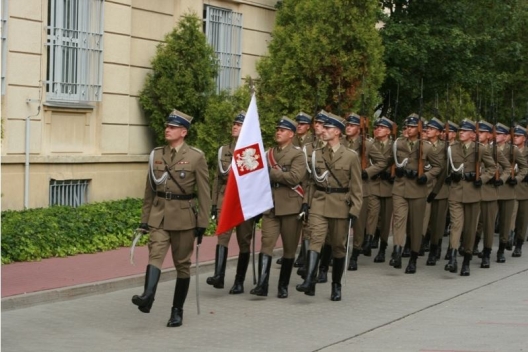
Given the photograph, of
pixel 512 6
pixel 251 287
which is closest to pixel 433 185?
pixel 251 287

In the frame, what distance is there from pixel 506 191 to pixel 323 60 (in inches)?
215

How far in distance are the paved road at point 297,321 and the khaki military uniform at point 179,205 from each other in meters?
0.76

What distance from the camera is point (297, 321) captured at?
37.6 feet

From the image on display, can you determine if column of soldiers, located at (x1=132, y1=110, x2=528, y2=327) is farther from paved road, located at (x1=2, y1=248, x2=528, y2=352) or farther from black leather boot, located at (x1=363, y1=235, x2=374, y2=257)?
paved road, located at (x1=2, y1=248, x2=528, y2=352)

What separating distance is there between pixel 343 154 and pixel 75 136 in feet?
22.3

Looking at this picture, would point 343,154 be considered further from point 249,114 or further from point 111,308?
point 111,308

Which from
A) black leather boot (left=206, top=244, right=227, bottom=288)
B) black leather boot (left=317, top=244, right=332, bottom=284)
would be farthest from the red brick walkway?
black leather boot (left=317, top=244, right=332, bottom=284)

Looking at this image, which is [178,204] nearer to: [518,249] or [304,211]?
[304,211]

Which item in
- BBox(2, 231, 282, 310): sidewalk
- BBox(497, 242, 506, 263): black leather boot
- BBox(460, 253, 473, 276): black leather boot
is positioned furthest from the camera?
BBox(497, 242, 506, 263): black leather boot

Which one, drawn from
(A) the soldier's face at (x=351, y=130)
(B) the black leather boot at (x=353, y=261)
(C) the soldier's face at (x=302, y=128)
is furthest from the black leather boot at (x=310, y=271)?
(A) the soldier's face at (x=351, y=130)

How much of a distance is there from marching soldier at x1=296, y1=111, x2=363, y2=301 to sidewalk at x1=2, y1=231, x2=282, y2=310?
2190 millimetres

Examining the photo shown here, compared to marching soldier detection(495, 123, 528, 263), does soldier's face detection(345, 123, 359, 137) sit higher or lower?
higher

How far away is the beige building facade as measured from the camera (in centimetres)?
1694

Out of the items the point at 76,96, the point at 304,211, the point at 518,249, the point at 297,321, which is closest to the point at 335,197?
the point at 304,211
